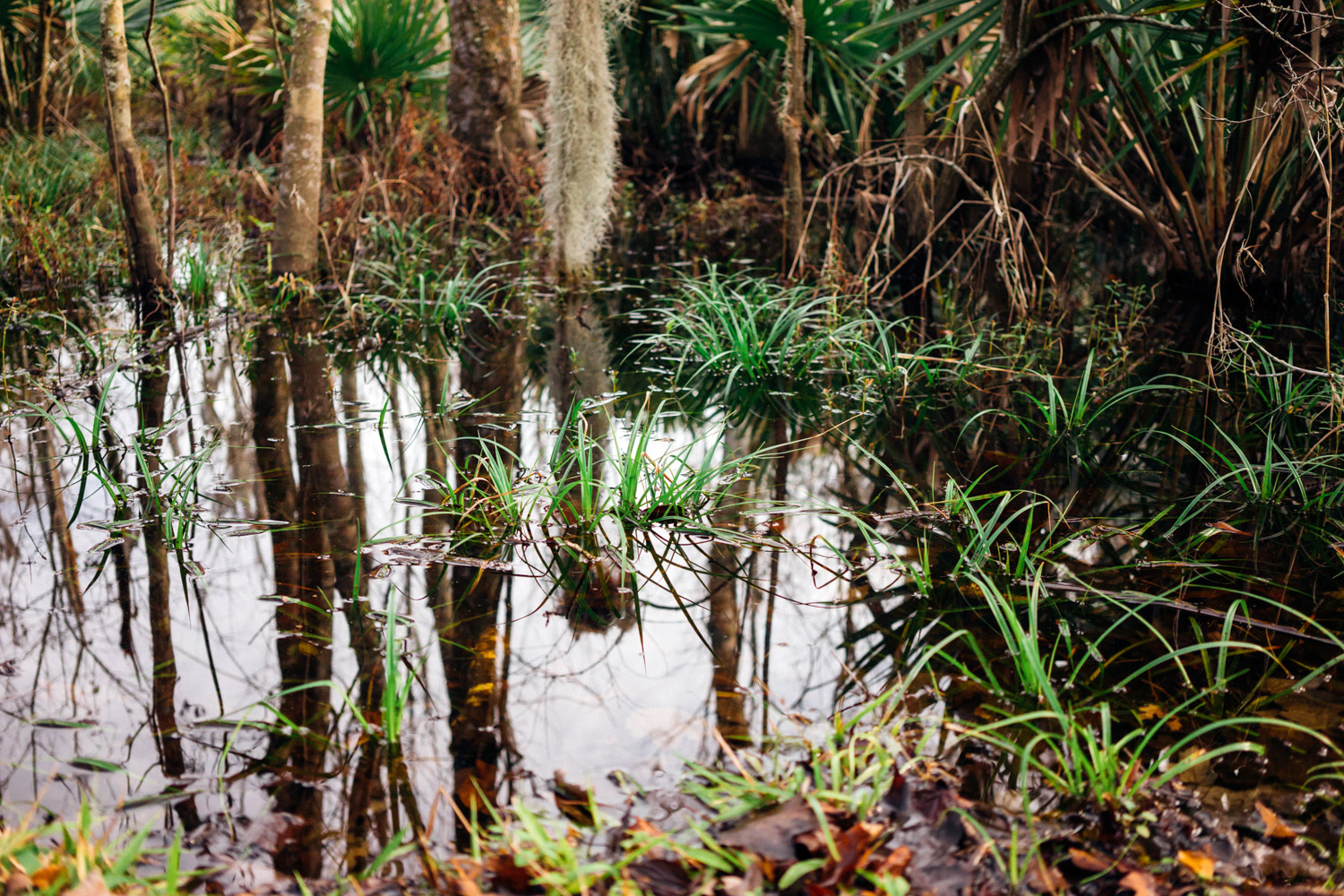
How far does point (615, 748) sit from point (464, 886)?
0.54 meters

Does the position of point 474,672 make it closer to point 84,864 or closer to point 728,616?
point 728,616

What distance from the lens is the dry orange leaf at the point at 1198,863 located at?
167 centimetres

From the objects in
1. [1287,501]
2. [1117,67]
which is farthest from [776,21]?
[1287,501]

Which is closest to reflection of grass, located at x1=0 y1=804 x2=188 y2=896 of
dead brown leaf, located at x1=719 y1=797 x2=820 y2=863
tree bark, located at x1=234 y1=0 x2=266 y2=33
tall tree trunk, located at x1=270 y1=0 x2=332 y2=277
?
dead brown leaf, located at x1=719 y1=797 x2=820 y2=863

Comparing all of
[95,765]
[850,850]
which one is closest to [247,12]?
[95,765]

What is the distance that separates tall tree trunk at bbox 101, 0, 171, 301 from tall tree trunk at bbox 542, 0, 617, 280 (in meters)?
2.28

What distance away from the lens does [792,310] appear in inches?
196

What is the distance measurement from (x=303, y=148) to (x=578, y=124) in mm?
1617

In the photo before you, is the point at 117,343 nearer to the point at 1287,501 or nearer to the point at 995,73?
the point at 995,73

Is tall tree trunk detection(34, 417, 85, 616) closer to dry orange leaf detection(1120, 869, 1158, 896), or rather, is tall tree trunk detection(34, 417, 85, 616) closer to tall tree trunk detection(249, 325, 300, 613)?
tall tree trunk detection(249, 325, 300, 613)

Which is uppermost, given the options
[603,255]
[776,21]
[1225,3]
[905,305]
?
[776,21]

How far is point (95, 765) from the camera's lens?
6.47ft

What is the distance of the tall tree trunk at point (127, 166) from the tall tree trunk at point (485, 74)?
3.50 metres

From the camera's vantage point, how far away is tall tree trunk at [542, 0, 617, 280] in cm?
595
